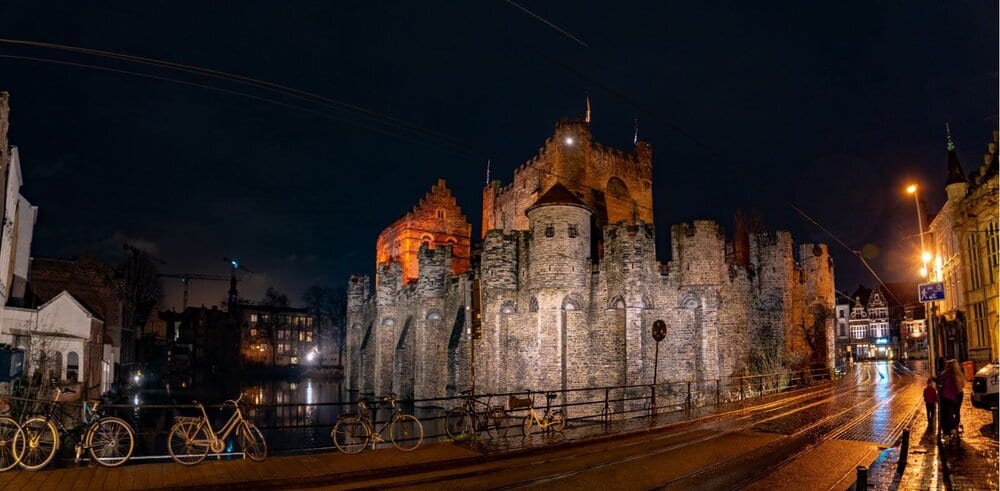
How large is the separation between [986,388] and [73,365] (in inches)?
1379

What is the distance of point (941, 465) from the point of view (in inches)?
356

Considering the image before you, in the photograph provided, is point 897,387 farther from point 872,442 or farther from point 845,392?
point 872,442

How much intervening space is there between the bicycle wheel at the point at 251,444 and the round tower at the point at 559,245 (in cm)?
1745

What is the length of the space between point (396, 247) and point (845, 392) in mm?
36756

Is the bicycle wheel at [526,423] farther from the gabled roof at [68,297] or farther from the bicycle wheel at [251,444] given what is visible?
the gabled roof at [68,297]

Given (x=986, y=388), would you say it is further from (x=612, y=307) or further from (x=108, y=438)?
(x=108, y=438)

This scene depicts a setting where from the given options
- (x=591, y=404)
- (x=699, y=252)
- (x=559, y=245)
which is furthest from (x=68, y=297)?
(x=699, y=252)

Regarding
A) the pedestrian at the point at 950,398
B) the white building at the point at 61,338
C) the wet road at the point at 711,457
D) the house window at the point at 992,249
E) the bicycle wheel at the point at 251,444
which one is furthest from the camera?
the white building at the point at 61,338

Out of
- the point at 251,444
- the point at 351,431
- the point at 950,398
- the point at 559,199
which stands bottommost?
the point at 351,431

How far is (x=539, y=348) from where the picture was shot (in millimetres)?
26266

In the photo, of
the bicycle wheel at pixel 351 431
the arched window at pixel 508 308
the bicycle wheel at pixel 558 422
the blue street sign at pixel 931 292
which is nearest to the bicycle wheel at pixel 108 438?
the bicycle wheel at pixel 351 431

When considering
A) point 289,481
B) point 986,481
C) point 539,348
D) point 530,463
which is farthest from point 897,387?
point 289,481

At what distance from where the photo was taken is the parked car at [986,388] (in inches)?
543

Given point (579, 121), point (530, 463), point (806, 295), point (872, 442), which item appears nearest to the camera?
point (530, 463)
